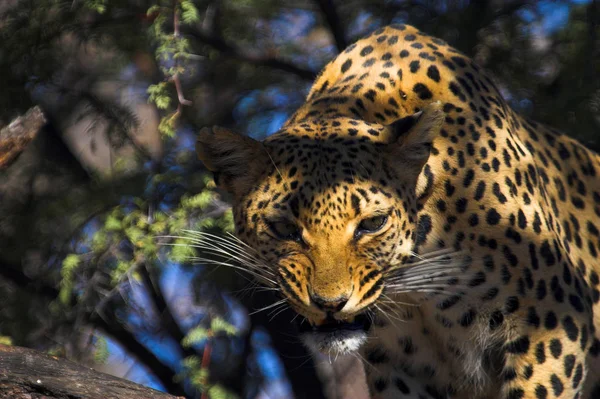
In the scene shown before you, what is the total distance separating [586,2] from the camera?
891cm

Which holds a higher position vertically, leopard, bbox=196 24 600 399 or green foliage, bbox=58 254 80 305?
leopard, bbox=196 24 600 399

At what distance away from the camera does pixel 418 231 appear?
5660 mm

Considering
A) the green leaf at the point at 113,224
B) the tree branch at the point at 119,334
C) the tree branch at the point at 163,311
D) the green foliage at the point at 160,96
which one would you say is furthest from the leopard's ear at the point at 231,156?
the tree branch at the point at 163,311

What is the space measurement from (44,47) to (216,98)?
162cm

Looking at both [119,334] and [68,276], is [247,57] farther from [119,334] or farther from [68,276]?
[119,334]

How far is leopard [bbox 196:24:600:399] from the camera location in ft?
17.1

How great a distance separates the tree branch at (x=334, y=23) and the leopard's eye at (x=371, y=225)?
4506 mm

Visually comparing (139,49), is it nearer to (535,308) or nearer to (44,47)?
(44,47)

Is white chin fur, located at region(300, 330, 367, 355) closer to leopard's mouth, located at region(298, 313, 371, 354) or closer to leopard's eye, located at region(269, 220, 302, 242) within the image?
leopard's mouth, located at region(298, 313, 371, 354)

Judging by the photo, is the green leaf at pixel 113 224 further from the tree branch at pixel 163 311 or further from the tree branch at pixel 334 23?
the tree branch at pixel 334 23

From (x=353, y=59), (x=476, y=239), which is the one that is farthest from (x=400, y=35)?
(x=476, y=239)

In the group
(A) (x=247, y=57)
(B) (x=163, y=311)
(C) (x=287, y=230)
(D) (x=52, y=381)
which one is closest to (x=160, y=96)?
(A) (x=247, y=57)

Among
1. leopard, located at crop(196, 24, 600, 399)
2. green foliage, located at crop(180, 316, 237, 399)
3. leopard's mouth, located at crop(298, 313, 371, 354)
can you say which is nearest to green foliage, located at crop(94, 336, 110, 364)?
green foliage, located at crop(180, 316, 237, 399)

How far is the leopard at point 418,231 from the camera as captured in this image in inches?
205
